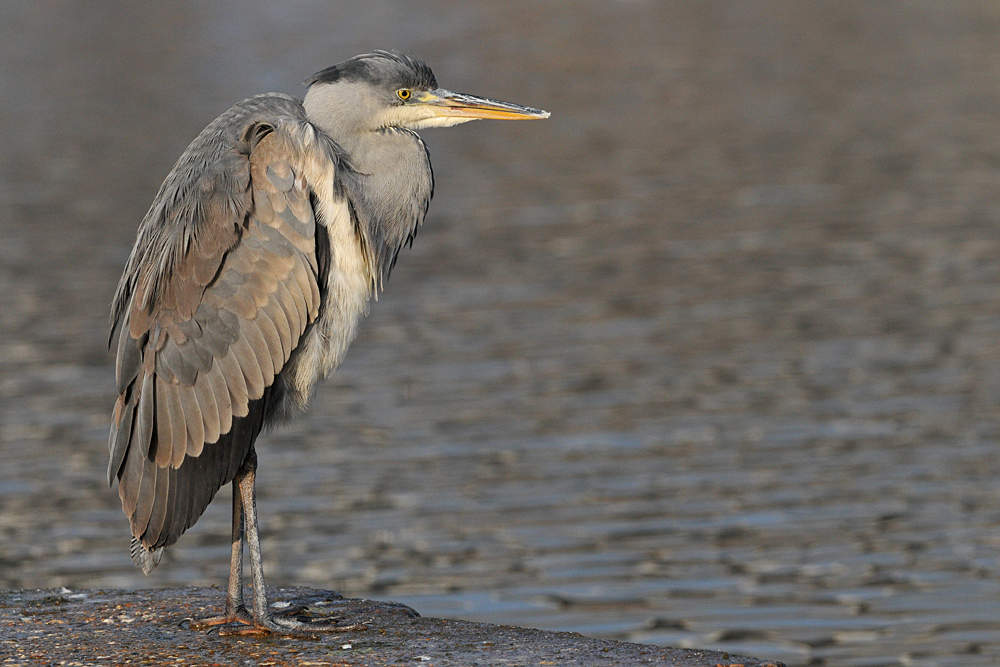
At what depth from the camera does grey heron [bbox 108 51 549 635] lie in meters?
6.14

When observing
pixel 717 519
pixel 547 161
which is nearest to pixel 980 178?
pixel 547 161

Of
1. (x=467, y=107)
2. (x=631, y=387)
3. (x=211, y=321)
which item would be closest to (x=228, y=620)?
(x=211, y=321)

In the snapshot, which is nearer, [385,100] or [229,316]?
[229,316]

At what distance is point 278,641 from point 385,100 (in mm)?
2364

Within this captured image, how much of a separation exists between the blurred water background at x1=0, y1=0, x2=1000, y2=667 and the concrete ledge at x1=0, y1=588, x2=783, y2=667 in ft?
6.74

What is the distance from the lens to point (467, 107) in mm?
7152

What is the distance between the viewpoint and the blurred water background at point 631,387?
9070mm

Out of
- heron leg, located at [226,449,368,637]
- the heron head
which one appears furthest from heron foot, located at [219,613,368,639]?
the heron head

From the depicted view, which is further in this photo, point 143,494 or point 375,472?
point 375,472

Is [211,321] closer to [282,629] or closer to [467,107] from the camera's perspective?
[282,629]

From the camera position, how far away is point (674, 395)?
12289mm

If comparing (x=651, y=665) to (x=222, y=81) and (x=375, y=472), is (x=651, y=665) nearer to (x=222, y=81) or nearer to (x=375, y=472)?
(x=375, y=472)

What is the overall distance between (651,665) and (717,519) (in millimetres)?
4104

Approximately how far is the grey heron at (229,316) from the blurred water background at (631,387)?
2661mm
